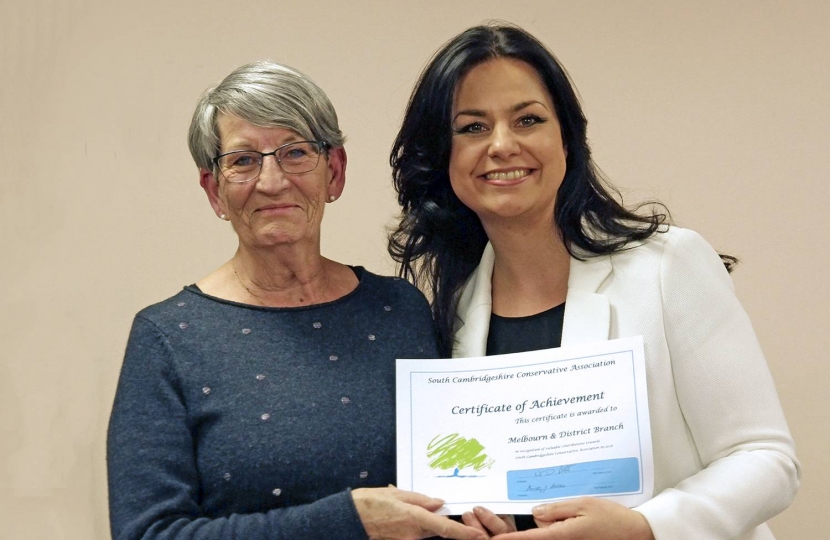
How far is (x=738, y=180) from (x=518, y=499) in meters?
1.58

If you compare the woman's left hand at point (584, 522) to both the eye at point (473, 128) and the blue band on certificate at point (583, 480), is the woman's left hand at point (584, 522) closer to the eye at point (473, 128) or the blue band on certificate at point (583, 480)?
the blue band on certificate at point (583, 480)

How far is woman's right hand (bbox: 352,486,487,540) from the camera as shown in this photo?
1.55 m

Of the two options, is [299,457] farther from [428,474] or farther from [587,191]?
[587,191]

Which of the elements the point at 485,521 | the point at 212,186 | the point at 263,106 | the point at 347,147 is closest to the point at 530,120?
the point at 263,106

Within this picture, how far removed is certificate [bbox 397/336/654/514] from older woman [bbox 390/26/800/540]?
0.05 meters

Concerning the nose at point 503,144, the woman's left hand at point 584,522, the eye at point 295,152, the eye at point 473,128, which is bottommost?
the woman's left hand at point 584,522

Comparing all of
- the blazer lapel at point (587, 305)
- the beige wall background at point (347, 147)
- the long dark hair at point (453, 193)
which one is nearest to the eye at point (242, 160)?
the long dark hair at point (453, 193)

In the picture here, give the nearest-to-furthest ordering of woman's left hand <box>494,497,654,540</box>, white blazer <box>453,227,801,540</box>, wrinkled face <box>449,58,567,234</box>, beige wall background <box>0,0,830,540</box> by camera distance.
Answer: woman's left hand <box>494,497,654,540</box> → white blazer <box>453,227,801,540</box> → wrinkled face <box>449,58,567,234</box> → beige wall background <box>0,0,830,540</box>

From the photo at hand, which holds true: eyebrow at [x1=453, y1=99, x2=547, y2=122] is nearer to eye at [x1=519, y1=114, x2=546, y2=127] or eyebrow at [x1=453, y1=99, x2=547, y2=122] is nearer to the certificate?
eye at [x1=519, y1=114, x2=546, y2=127]

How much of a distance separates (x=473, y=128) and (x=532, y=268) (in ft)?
1.05

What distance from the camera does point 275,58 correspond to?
2.76 metres

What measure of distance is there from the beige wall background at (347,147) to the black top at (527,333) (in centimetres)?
95

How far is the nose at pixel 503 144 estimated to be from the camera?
1.82 meters

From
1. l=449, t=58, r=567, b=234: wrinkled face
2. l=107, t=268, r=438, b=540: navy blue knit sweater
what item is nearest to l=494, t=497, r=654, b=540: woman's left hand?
l=107, t=268, r=438, b=540: navy blue knit sweater
